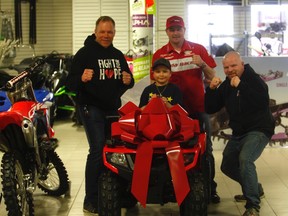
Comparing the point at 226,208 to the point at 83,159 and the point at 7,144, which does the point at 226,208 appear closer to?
the point at 7,144

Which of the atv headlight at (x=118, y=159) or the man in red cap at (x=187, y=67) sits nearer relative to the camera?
the atv headlight at (x=118, y=159)

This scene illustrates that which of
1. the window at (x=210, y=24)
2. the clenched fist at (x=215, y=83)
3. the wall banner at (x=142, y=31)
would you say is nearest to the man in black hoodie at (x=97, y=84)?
the clenched fist at (x=215, y=83)

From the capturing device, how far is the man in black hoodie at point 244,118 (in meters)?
3.15

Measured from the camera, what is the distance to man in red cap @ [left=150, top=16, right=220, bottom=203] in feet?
11.4

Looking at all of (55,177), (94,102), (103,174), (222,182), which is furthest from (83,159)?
(103,174)

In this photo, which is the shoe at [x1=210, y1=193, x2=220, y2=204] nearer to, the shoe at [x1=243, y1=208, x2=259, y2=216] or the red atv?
the shoe at [x1=243, y1=208, x2=259, y2=216]

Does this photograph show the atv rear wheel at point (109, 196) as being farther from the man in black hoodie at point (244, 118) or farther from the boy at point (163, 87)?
the man in black hoodie at point (244, 118)

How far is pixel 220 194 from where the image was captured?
3850 millimetres

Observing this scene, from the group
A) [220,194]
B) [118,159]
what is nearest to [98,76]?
[118,159]

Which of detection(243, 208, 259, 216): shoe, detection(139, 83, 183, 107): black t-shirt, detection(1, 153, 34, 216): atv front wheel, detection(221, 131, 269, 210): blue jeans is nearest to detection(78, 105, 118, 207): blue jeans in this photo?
detection(139, 83, 183, 107): black t-shirt

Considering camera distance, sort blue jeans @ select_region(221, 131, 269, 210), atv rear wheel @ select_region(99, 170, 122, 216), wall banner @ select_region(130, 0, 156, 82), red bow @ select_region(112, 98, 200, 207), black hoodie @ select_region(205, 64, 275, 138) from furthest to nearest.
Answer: wall banner @ select_region(130, 0, 156, 82) < black hoodie @ select_region(205, 64, 275, 138) < blue jeans @ select_region(221, 131, 269, 210) < atv rear wheel @ select_region(99, 170, 122, 216) < red bow @ select_region(112, 98, 200, 207)

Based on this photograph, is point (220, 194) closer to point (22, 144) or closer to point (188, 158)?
point (188, 158)

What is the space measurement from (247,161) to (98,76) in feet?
3.75

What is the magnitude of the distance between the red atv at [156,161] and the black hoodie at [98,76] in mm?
509
